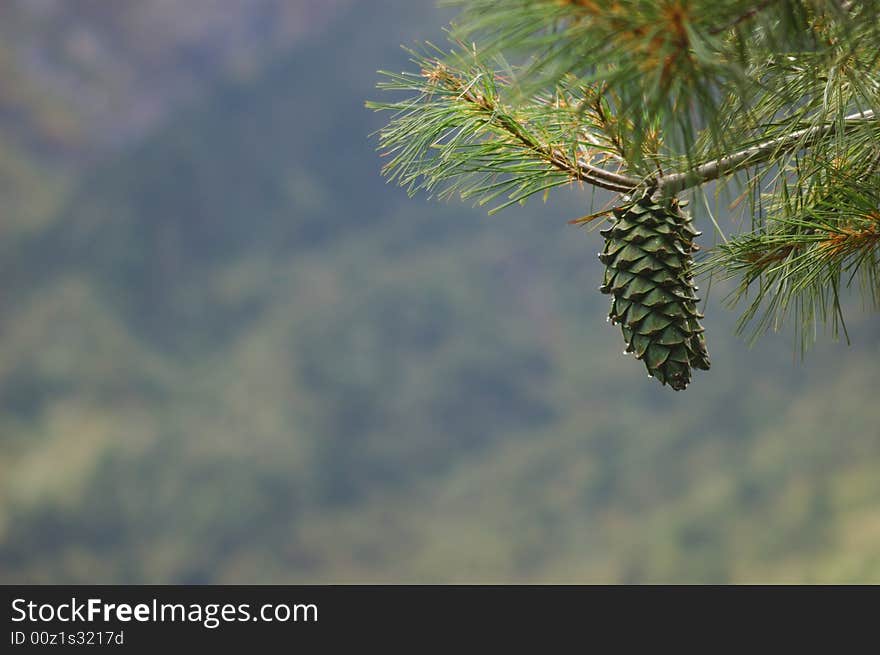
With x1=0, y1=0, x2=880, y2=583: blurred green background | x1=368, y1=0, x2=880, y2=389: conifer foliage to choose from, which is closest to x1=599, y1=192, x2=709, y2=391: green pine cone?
x1=368, y1=0, x2=880, y2=389: conifer foliage

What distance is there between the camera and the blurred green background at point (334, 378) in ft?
69.0

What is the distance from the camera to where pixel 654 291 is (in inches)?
46.4

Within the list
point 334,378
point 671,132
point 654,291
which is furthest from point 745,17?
point 334,378

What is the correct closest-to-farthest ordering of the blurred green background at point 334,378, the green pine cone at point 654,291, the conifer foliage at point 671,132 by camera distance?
the conifer foliage at point 671,132 → the green pine cone at point 654,291 → the blurred green background at point 334,378

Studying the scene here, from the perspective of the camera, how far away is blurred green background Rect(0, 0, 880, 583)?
21.0 metres

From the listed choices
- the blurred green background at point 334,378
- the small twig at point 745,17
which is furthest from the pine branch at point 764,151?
the blurred green background at point 334,378

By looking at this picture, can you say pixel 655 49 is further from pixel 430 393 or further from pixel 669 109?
pixel 430 393

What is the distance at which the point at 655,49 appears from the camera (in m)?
0.94

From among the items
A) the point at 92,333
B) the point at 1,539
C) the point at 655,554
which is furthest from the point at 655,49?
the point at 92,333

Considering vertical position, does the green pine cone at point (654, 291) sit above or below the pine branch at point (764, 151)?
below

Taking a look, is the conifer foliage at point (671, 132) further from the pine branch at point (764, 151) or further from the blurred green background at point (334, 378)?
the blurred green background at point (334, 378)

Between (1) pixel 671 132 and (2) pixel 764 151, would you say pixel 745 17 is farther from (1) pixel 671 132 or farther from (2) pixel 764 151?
(2) pixel 764 151

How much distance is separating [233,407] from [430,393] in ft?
16.3

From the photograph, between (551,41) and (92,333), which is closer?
(551,41)
